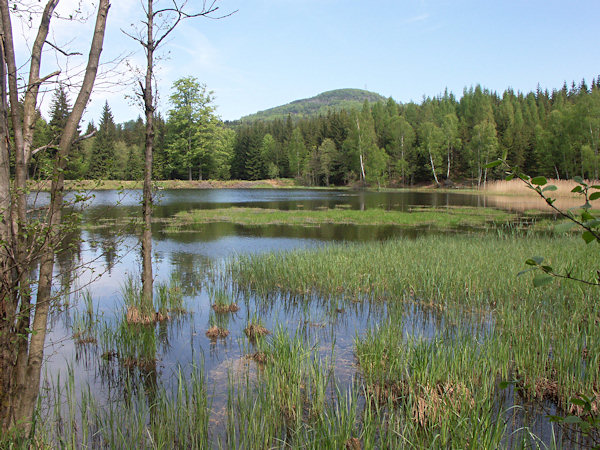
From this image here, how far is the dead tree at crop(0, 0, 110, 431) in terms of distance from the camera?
3242mm

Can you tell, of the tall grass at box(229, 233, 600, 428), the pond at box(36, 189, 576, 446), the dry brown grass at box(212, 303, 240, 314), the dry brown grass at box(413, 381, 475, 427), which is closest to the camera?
the dry brown grass at box(413, 381, 475, 427)

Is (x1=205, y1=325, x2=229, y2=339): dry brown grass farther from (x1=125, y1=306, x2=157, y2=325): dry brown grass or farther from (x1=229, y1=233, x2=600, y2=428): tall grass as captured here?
(x1=229, y1=233, x2=600, y2=428): tall grass

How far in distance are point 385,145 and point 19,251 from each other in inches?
3279

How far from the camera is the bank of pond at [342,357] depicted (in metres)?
4.02

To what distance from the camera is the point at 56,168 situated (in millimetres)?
3385

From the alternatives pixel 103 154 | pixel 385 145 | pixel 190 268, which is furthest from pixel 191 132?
pixel 190 268

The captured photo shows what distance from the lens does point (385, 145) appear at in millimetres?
82562

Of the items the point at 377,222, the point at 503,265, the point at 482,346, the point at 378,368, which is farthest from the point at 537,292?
the point at 377,222

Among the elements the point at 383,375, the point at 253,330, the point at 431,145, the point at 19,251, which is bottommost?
the point at 253,330

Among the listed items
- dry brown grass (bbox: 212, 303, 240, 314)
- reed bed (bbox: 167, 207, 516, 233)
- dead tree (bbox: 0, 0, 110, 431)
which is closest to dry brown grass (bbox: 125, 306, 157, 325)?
dry brown grass (bbox: 212, 303, 240, 314)

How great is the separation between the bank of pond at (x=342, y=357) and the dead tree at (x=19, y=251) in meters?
0.57

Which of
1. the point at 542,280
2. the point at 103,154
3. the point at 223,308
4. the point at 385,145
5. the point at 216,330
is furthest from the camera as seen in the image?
the point at 385,145

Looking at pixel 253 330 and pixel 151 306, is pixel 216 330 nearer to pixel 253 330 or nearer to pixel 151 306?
pixel 253 330

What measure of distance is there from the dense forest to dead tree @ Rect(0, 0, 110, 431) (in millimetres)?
52268
